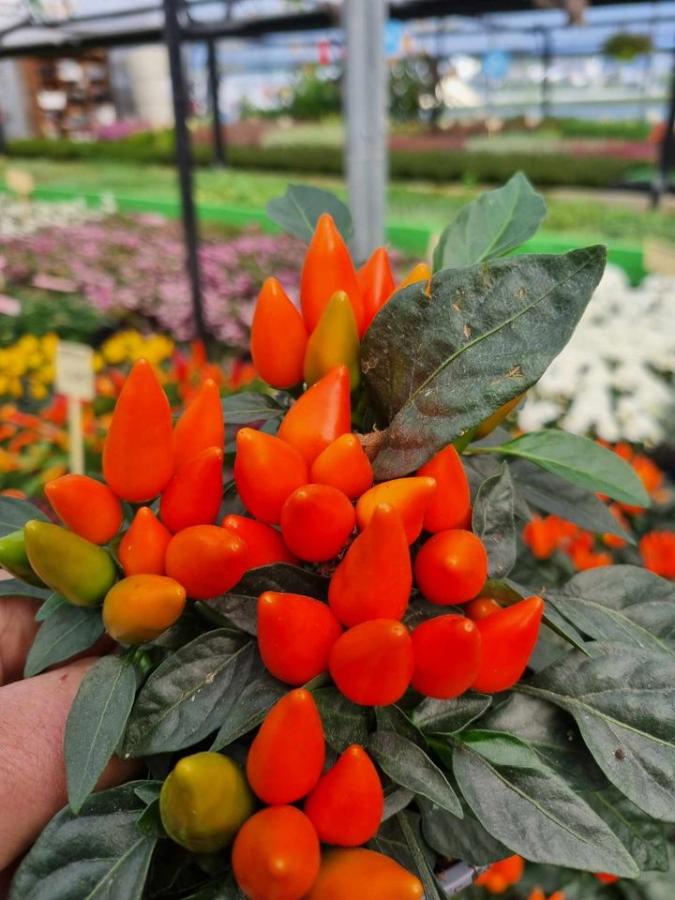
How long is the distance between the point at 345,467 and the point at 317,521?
4cm

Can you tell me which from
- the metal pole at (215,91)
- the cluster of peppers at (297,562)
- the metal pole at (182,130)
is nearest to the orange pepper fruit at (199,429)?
the cluster of peppers at (297,562)

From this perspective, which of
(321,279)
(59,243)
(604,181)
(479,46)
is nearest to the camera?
(321,279)

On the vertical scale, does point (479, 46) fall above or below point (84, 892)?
above

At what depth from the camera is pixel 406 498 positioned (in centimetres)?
43

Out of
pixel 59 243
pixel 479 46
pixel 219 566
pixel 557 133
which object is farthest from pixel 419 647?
pixel 479 46

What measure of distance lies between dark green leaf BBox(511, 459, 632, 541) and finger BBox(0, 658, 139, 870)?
35cm

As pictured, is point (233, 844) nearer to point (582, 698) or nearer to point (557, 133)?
point (582, 698)

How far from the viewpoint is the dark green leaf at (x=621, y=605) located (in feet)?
1.70

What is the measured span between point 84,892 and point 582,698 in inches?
12.0

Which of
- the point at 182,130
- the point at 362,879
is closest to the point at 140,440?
the point at 362,879

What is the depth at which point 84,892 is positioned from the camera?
429mm

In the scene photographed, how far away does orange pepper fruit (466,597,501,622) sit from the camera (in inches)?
19.2

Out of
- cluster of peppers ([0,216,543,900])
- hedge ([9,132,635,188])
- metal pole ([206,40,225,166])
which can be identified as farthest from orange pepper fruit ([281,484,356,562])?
hedge ([9,132,635,188])

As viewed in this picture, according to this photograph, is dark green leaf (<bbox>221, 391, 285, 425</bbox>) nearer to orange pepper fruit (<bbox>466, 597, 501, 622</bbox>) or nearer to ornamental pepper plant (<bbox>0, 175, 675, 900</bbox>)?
ornamental pepper plant (<bbox>0, 175, 675, 900</bbox>)
